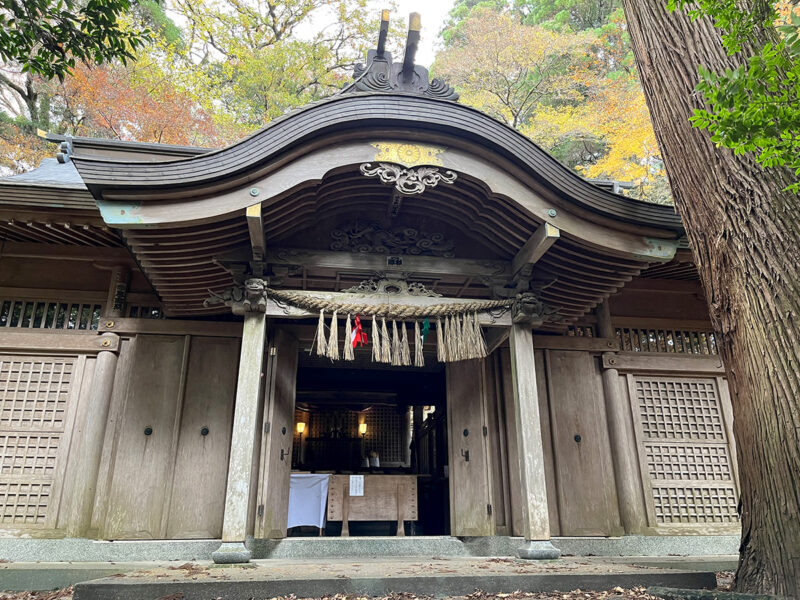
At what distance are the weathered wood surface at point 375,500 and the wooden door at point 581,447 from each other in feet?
7.42

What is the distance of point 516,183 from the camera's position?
516 centimetres

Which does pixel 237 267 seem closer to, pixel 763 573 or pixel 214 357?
pixel 214 357

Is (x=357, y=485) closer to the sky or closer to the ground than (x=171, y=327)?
closer to the ground

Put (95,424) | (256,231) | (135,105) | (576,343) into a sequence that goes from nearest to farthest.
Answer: (256,231), (95,424), (576,343), (135,105)

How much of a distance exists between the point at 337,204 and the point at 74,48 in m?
2.56

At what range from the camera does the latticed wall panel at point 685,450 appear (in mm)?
6625

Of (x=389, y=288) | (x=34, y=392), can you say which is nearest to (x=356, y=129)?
(x=389, y=288)

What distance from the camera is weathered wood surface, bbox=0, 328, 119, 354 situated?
597 cm

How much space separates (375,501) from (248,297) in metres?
3.87

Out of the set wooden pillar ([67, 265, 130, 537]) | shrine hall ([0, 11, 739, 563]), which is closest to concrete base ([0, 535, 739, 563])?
shrine hall ([0, 11, 739, 563])

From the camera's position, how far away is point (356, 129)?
16.3 ft

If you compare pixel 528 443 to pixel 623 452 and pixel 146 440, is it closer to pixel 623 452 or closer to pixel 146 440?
pixel 623 452

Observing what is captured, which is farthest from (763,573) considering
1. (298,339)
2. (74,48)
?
(74,48)

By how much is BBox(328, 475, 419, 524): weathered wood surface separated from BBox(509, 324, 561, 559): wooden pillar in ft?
9.10
